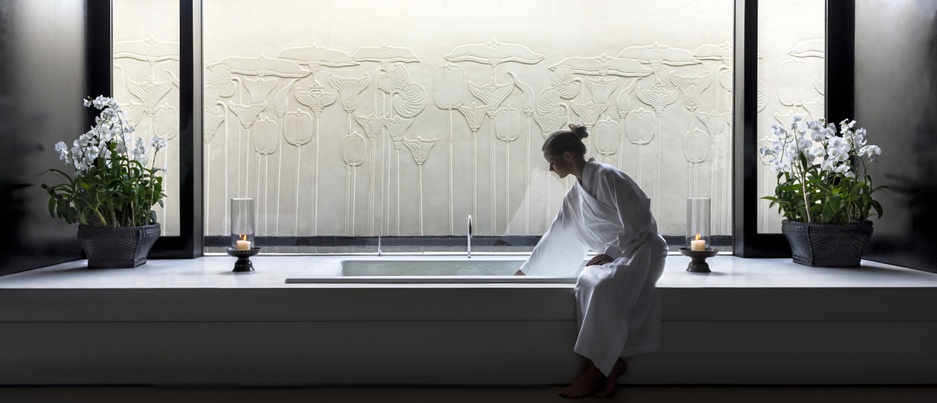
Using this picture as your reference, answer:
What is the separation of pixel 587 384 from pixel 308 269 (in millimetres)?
1300

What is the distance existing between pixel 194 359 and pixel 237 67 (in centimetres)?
173

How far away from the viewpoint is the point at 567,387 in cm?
245

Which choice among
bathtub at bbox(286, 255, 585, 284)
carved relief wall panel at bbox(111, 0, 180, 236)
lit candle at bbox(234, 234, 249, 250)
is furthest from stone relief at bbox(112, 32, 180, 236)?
bathtub at bbox(286, 255, 585, 284)

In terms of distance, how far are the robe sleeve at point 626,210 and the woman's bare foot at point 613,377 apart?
401 mm

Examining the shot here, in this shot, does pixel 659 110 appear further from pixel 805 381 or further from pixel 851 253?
pixel 805 381

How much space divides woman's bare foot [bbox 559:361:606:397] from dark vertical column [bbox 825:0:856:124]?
2118mm

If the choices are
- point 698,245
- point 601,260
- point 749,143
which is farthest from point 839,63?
point 601,260

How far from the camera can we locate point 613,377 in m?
2.40

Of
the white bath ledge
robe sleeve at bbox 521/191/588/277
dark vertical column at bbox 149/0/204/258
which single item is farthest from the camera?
dark vertical column at bbox 149/0/204/258

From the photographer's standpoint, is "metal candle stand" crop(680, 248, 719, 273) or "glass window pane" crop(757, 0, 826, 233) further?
"glass window pane" crop(757, 0, 826, 233)

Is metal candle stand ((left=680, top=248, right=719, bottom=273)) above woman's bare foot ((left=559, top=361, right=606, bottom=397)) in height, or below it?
above

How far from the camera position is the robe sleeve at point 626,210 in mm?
2502

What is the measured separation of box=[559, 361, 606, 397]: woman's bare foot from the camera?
2365mm

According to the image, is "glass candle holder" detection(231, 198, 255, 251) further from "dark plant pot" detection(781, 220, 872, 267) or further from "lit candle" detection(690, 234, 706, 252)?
"dark plant pot" detection(781, 220, 872, 267)
